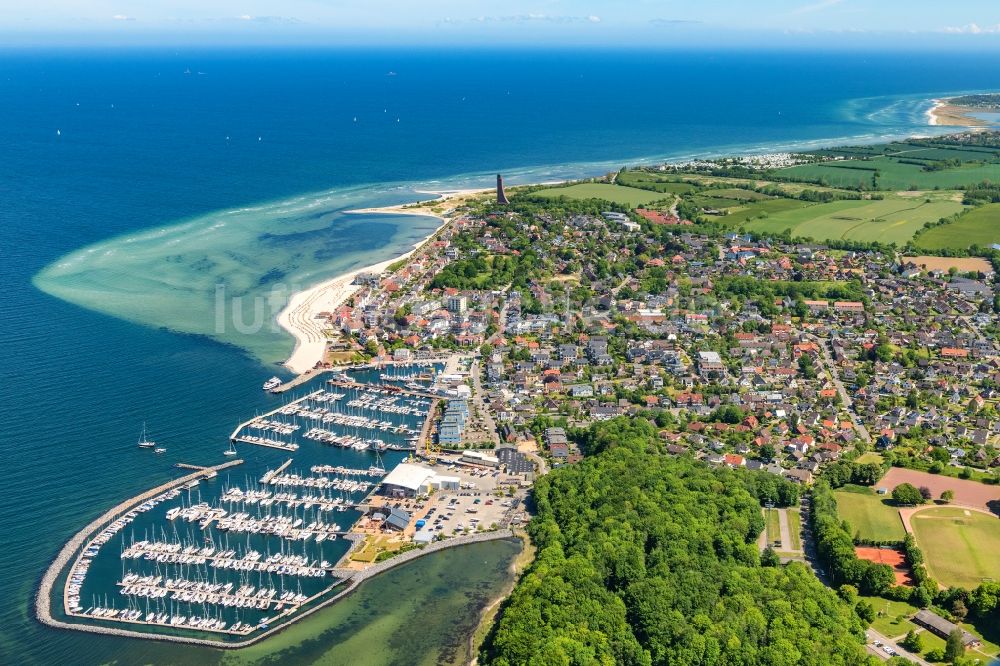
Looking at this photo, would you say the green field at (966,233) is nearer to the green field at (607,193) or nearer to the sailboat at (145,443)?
the green field at (607,193)

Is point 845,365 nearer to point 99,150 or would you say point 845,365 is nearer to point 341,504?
point 341,504

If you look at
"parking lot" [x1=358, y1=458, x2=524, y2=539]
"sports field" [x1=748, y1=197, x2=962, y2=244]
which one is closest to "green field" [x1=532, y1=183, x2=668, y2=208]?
"sports field" [x1=748, y1=197, x2=962, y2=244]

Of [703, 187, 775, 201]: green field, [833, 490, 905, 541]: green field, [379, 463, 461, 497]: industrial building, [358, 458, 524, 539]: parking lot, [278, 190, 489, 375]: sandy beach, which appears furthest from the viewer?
[703, 187, 775, 201]: green field

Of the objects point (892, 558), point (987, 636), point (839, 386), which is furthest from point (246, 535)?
point (839, 386)

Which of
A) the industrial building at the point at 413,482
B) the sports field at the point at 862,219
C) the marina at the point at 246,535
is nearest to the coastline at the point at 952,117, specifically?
the sports field at the point at 862,219

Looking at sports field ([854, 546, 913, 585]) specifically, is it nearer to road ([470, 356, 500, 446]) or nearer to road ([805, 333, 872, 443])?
road ([805, 333, 872, 443])

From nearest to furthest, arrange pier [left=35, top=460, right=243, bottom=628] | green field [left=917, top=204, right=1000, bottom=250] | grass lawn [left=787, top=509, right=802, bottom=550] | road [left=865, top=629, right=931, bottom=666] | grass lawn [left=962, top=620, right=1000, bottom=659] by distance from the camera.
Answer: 1. road [left=865, top=629, right=931, bottom=666]
2. grass lawn [left=962, top=620, right=1000, bottom=659]
3. pier [left=35, top=460, right=243, bottom=628]
4. grass lawn [left=787, top=509, right=802, bottom=550]
5. green field [left=917, top=204, right=1000, bottom=250]

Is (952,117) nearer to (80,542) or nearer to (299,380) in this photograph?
(299,380)
